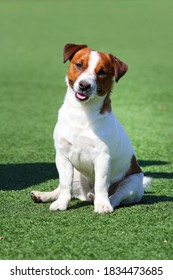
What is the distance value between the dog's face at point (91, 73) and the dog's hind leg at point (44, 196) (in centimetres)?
86

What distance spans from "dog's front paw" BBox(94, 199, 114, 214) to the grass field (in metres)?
0.06

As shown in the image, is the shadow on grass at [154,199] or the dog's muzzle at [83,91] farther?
the shadow on grass at [154,199]

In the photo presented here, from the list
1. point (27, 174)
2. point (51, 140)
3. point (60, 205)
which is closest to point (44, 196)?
point (60, 205)

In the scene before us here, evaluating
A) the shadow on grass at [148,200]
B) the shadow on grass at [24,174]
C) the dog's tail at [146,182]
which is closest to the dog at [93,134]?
the shadow on grass at [148,200]

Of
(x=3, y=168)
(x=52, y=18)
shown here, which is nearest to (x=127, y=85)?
(x=3, y=168)

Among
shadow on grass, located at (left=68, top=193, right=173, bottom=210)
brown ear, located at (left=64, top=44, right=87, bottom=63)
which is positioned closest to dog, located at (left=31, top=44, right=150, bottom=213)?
brown ear, located at (left=64, top=44, right=87, bottom=63)

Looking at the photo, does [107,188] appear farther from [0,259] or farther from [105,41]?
[105,41]

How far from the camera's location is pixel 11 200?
6.17 metres

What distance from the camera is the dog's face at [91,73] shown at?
553 centimetres

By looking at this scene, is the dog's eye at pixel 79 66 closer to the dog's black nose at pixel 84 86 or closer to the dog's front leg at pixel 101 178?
the dog's black nose at pixel 84 86

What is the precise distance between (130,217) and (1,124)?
17.0ft

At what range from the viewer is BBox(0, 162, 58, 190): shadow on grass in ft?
22.4

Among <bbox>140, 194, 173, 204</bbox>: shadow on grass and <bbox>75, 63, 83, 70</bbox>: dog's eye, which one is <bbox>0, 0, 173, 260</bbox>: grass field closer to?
<bbox>140, 194, 173, 204</bbox>: shadow on grass

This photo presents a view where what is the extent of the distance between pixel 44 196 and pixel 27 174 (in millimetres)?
1322
